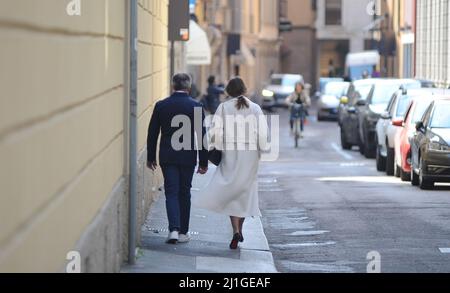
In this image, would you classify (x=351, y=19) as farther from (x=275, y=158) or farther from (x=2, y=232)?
(x=2, y=232)

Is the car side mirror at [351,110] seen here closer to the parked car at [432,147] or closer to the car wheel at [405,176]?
the car wheel at [405,176]

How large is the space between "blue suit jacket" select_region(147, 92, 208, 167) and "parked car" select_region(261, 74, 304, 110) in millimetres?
49317

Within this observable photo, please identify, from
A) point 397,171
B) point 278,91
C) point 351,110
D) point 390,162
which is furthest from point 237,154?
point 278,91

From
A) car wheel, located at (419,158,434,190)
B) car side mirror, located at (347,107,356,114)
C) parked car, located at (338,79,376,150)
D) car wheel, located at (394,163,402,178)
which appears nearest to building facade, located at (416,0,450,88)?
parked car, located at (338,79,376,150)

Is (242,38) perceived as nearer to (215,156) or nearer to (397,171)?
(397,171)

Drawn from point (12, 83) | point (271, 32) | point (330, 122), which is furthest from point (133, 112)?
point (271, 32)

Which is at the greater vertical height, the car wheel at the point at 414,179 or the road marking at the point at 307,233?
the road marking at the point at 307,233

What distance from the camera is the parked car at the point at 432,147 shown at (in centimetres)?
1961

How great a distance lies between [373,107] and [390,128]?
16.7ft

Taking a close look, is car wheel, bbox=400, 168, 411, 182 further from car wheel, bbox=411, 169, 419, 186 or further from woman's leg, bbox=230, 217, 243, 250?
woman's leg, bbox=230, 217, 243, 250

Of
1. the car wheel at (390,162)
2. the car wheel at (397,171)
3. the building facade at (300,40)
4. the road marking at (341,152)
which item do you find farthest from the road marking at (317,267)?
the building facade at (300,40)

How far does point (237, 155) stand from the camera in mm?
12383

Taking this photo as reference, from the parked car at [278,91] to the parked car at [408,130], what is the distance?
128 ft

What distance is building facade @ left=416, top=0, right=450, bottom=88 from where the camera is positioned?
4109cm
